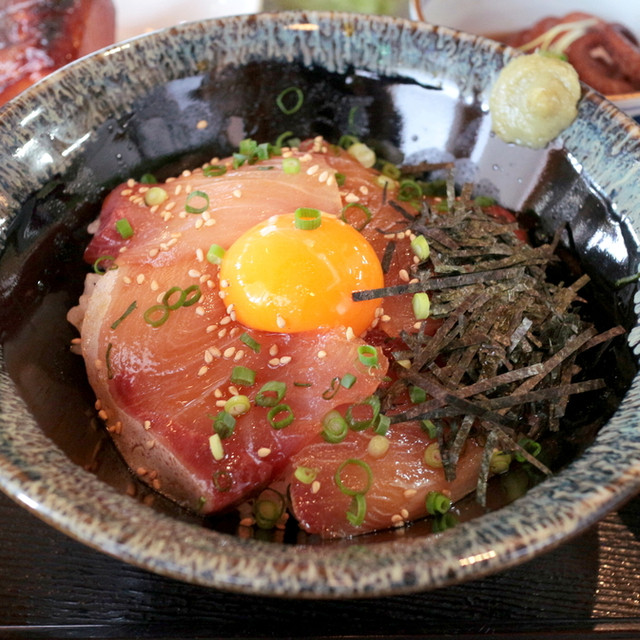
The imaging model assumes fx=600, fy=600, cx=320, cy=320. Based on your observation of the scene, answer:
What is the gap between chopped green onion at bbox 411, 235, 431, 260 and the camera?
2.46 meters

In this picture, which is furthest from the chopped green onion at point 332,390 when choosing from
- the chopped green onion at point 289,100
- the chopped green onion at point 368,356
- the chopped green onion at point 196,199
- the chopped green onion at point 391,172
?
the chopped green onion at point 289,100

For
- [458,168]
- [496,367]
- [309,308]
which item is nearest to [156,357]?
[309,308]

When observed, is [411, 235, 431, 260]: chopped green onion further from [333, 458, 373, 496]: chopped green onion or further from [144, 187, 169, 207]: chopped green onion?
[144, 187, 169, 207]: chopped green onion

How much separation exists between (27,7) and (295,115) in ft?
8.29

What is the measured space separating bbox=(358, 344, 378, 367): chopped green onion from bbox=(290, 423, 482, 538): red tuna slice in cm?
25

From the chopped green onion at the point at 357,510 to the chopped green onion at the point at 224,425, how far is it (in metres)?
0.48

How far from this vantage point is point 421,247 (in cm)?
247

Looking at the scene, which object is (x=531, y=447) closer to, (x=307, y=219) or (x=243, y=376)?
(x=243, y=376)

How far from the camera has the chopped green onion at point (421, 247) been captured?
8.08 ft

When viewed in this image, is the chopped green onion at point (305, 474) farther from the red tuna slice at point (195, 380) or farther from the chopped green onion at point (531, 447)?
the chopped green onion at point (531, 447)

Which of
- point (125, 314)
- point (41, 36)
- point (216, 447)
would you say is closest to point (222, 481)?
point (216, 447)

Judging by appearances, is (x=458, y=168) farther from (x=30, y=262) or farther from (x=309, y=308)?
(x=30, y=262)

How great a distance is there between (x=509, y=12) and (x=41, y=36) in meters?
3.87

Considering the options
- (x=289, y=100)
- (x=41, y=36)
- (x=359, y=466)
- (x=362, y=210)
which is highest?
(x=41, y=36)
